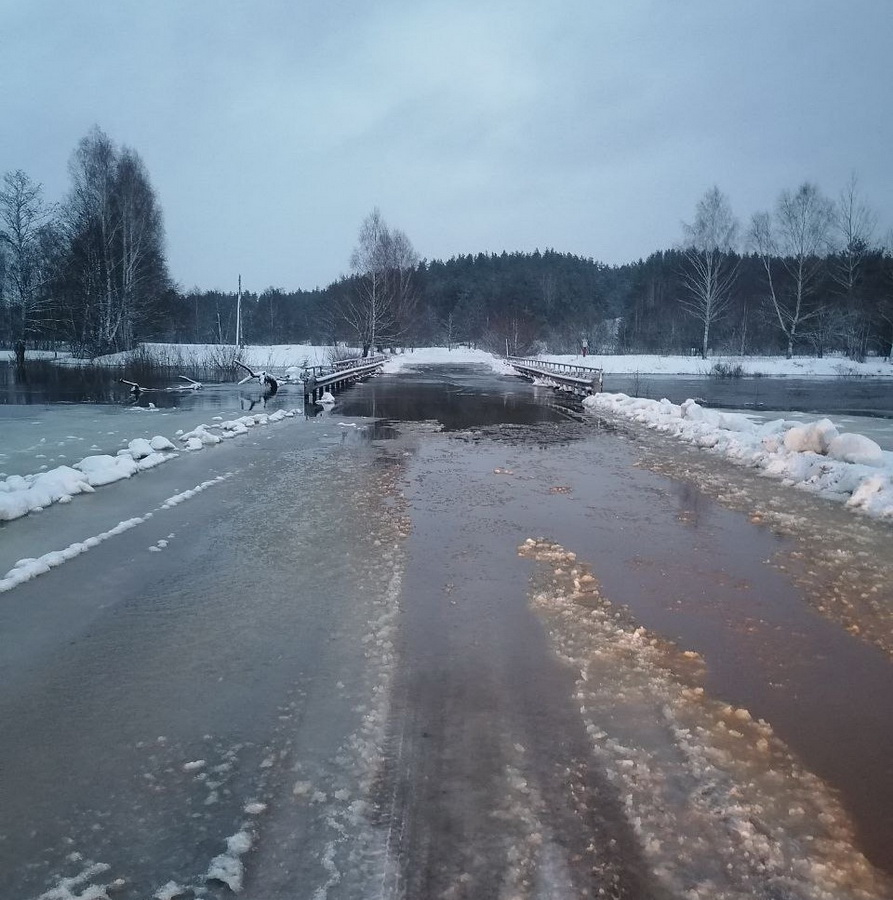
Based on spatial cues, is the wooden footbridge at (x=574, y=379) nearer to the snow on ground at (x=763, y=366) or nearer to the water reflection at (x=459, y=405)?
the water reflection at (x=459, y=405)

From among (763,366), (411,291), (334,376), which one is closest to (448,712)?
(334,376)

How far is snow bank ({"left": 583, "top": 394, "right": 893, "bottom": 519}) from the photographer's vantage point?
349 inches

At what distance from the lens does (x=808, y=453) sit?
36.7 ft

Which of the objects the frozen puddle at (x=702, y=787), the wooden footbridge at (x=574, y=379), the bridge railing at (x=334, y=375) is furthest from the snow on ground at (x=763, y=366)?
the frozen puddle at (x=702, y=787)

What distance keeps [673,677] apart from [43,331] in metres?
53.8

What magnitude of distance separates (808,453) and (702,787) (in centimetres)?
967

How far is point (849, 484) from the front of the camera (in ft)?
30.9

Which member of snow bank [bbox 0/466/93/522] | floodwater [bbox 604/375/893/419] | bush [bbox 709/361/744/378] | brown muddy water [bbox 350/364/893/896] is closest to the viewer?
brown muddy water [bbox 350/364/893/896]

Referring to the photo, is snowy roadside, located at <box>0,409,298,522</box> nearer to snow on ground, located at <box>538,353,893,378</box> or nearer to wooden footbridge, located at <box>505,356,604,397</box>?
wooden footbridge, located at <box>505,356,604,397</box>

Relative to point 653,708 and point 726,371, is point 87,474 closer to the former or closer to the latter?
point 653,708

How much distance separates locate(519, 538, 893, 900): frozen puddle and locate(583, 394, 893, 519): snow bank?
228 inches

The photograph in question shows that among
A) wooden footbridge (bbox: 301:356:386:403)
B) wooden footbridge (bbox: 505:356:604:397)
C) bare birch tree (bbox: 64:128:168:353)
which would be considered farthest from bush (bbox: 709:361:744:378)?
bare birch tree (bbox: 64:128:168:353)

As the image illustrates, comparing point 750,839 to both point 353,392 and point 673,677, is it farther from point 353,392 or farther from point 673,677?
point 353,392

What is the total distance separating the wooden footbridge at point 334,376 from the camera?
78.1 feet
